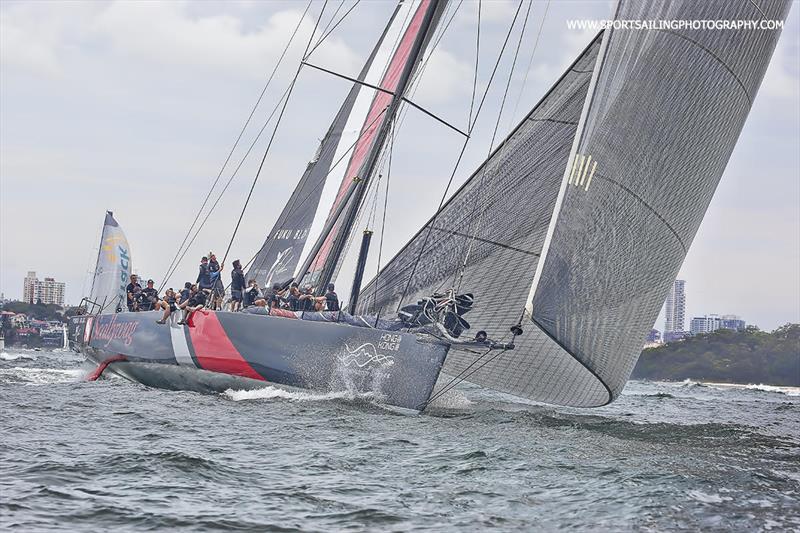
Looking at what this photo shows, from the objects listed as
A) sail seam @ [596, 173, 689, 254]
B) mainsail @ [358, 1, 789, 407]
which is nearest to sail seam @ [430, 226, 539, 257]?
mainsail @ [358, 1, 789, 407]

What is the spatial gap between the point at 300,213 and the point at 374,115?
81.4 inches

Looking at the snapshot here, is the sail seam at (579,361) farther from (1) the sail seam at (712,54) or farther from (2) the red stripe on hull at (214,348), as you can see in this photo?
(2) the red stripe on hull at (214,348)

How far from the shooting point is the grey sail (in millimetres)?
16734

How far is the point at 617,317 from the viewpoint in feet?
30.8

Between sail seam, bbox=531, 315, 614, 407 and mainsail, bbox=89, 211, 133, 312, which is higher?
mainsail, bbox=89, 211, 133, 312

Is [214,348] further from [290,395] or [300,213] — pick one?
[300,213]

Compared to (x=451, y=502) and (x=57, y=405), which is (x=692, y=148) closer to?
(x=451, y=502)

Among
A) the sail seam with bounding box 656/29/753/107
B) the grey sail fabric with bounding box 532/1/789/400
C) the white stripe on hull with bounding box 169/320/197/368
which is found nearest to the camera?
the grey sail fabric with bounding box 532/1/789/400

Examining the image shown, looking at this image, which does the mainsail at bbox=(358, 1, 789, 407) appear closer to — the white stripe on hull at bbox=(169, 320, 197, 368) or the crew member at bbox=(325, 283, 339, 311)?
the crew member at bbox=(325, 283, 339, 311)

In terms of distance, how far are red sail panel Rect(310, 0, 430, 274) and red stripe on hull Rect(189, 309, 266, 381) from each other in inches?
115

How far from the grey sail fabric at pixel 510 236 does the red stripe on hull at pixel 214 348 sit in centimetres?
246

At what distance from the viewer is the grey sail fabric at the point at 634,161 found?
8.84 m

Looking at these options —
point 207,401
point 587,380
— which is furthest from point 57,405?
point 587,380

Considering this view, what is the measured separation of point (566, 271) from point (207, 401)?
482 centimetres
